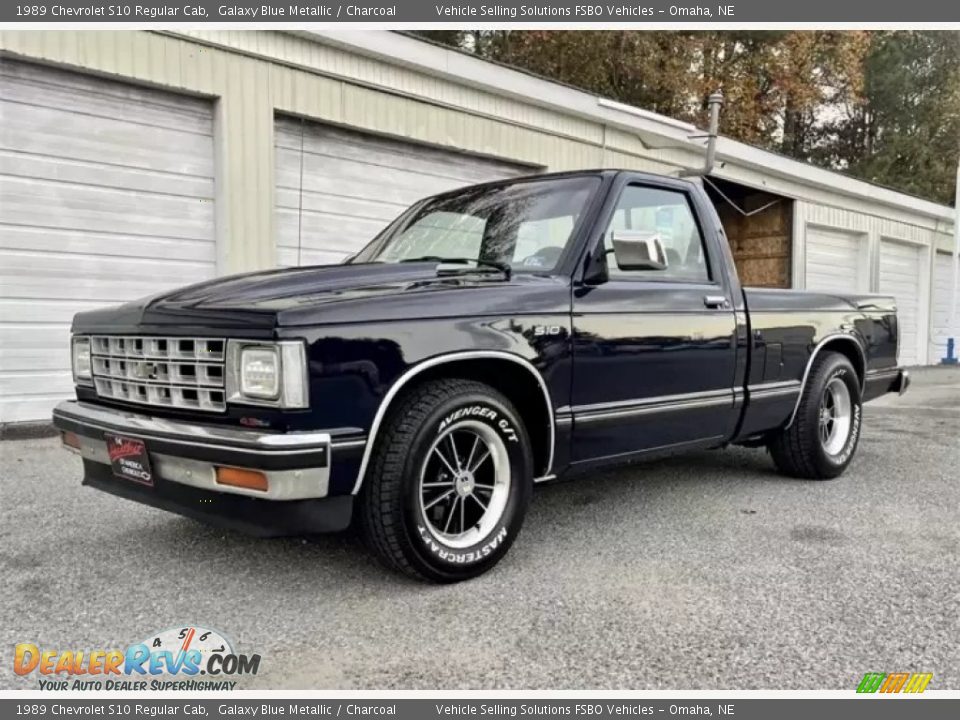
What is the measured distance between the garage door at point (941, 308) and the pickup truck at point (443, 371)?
55.3 ft

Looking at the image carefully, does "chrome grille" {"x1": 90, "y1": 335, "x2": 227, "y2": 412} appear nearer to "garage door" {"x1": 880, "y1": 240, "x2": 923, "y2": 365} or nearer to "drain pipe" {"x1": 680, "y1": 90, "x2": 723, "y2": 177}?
"drain pipe" {"x1": 680, "y1": 90, "x2": 723, "y2": 177}

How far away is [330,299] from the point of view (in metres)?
2.72

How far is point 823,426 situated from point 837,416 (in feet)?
0.97

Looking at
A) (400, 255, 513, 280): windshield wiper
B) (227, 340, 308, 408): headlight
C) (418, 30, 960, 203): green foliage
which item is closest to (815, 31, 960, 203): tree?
(418, 30, 960, 203): green foliage

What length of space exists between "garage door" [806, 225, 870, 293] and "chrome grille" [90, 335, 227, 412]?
14.1 m

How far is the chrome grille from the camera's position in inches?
107

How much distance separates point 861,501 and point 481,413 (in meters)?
2.66

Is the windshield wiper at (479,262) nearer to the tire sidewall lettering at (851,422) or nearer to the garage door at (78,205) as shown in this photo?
the tire sidewall lettering at (851,422)

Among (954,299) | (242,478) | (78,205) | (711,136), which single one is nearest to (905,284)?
(954,299)

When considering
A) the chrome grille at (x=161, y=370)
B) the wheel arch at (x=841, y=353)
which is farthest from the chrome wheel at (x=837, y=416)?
the chrome grille at (x=161, y=370)

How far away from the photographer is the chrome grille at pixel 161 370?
2.73 m

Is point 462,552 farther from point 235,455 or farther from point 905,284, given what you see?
point 905,284

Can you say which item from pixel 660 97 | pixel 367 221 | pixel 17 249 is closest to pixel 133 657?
pixel 17 249

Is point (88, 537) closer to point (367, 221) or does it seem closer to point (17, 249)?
point (17, 249)
